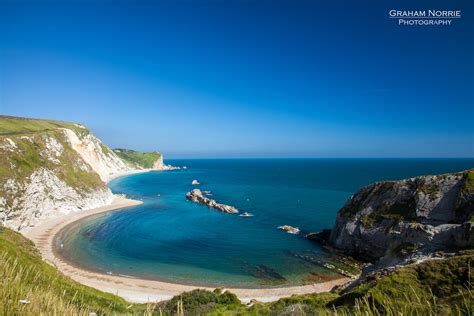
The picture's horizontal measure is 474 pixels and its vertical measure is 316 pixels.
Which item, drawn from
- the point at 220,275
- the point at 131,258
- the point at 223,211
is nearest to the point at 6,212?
the point at 131,258

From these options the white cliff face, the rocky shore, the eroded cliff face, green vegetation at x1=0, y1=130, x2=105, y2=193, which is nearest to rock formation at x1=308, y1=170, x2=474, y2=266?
the eroded cliff face

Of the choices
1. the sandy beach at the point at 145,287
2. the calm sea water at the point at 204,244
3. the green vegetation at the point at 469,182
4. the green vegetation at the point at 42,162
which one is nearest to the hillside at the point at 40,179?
the green vegetation at the point at 42,162

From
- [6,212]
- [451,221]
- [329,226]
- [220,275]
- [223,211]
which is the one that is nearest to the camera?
[451,221]

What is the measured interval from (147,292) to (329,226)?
42790 mm

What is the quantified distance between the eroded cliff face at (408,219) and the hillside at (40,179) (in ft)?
204

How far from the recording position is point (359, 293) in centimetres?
1616

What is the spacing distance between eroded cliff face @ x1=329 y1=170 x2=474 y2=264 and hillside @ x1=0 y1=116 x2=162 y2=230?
62257 millimetres

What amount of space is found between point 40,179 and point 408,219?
248 feet

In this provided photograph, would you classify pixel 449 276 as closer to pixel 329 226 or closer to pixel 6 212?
pixel 329 226

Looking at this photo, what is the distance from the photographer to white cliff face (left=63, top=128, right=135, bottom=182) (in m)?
105

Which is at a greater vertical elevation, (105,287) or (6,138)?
(6,138)

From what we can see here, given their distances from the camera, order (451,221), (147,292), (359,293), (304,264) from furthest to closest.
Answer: (304,264) → (451,221) → (147,292) → (359,293)

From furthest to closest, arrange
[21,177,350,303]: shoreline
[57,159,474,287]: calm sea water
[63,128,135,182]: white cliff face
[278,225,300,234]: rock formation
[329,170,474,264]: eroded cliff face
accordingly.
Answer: [63,128,135,182]: white cliff face, [278,225,300,234]: rock formation, [57,159,474,287]: calm sea water, [21,177,350,303]: shoreline, [329,170,474,264]: eroded cliff face

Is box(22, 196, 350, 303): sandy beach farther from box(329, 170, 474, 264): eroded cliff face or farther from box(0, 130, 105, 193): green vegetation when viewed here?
box(0, 130, 105, 193): green vegetation
